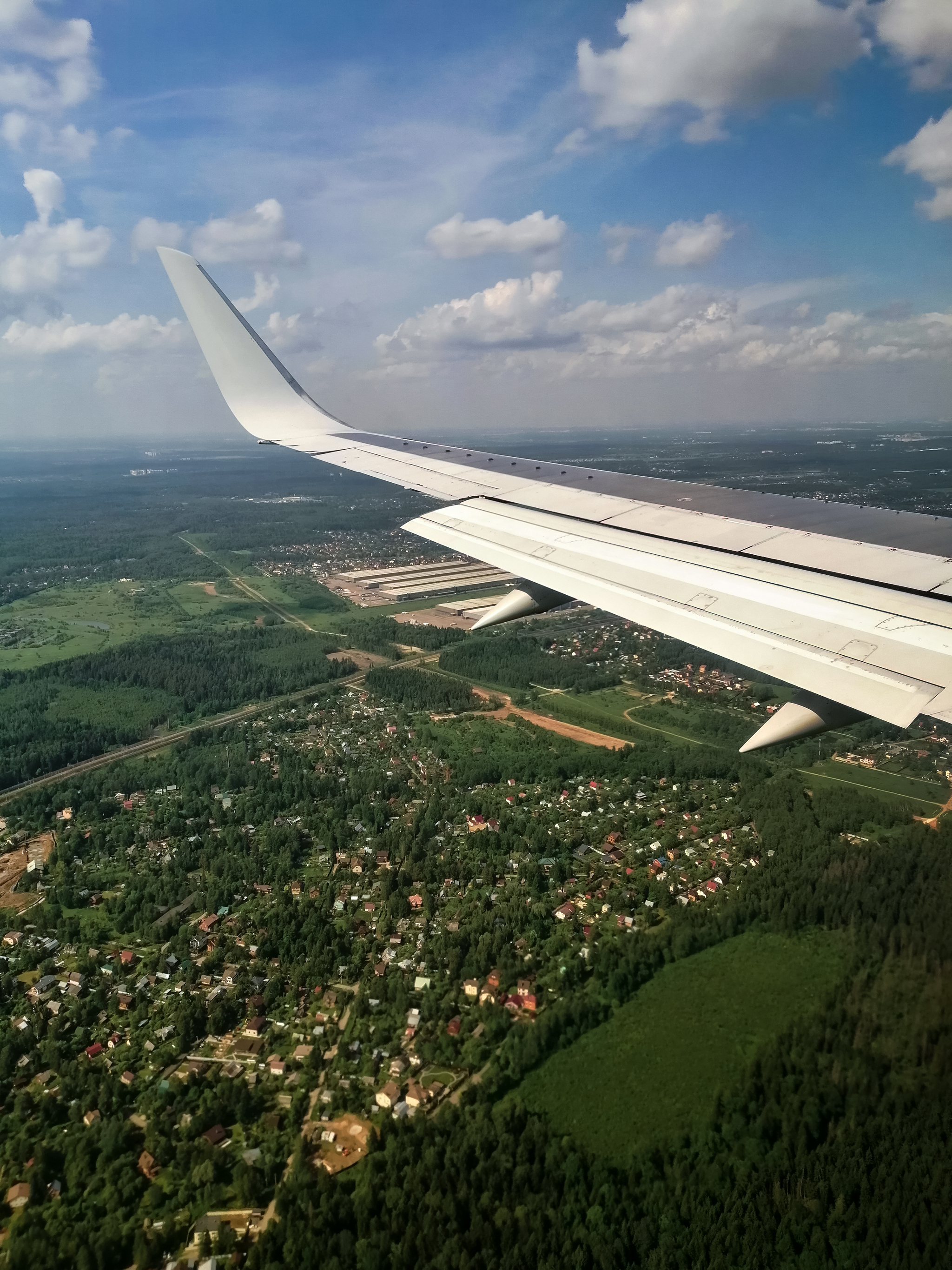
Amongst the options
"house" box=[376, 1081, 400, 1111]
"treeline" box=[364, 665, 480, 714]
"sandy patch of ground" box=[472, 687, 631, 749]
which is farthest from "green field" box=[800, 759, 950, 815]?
"house" box=[376, 1081, 400, 1111]

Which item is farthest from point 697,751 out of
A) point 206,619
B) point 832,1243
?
point 206,619

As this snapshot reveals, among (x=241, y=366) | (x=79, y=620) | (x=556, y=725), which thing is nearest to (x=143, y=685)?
(x=79, y=620)

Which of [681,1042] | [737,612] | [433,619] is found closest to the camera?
[737,612]

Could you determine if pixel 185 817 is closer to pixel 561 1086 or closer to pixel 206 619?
pixel 561 1086

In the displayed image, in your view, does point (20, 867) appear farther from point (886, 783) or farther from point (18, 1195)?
point (886, 783)

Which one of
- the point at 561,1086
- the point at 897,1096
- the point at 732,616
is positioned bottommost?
the point at 561,1086

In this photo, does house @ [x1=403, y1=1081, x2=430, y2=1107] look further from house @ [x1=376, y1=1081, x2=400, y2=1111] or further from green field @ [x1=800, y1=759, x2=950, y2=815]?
green field @ [x1=800, y1=759, x2=950, y2=815]
